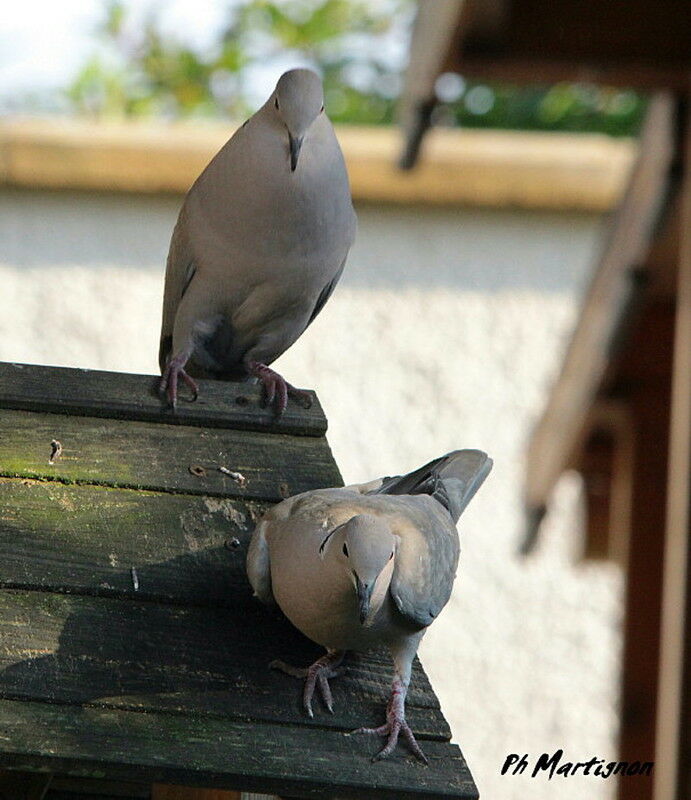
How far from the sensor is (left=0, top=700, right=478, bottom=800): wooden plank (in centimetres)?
156

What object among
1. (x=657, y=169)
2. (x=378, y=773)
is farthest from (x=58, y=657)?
(x=657, y=169)

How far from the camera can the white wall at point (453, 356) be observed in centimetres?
546

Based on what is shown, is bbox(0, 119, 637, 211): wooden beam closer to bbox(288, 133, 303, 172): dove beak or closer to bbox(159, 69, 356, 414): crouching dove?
bbox(159, 69, 356, 414): crouching dove

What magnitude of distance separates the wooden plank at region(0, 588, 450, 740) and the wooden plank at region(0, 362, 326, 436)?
38 centimetres

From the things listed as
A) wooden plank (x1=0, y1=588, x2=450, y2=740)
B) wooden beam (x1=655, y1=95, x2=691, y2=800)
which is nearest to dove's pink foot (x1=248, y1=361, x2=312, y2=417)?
wooden plank (x1=0, y1=588, x2=450, y2=740)

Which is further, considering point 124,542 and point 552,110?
point 552,110

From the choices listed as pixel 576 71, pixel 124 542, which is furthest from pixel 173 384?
pixel 576 71

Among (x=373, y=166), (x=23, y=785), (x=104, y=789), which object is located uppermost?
(x=23, y=785)

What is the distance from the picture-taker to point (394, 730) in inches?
66.1

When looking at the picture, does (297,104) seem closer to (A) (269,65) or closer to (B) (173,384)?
(B) (173,384)

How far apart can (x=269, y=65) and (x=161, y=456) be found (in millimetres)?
6477

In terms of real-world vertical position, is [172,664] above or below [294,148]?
below

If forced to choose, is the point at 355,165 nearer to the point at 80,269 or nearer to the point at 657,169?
the point at 80,269

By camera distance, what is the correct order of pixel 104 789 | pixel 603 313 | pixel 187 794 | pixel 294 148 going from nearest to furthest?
pixel 187 794 → pixel 104 789 → pixel 294 148 → pixel 603 313
